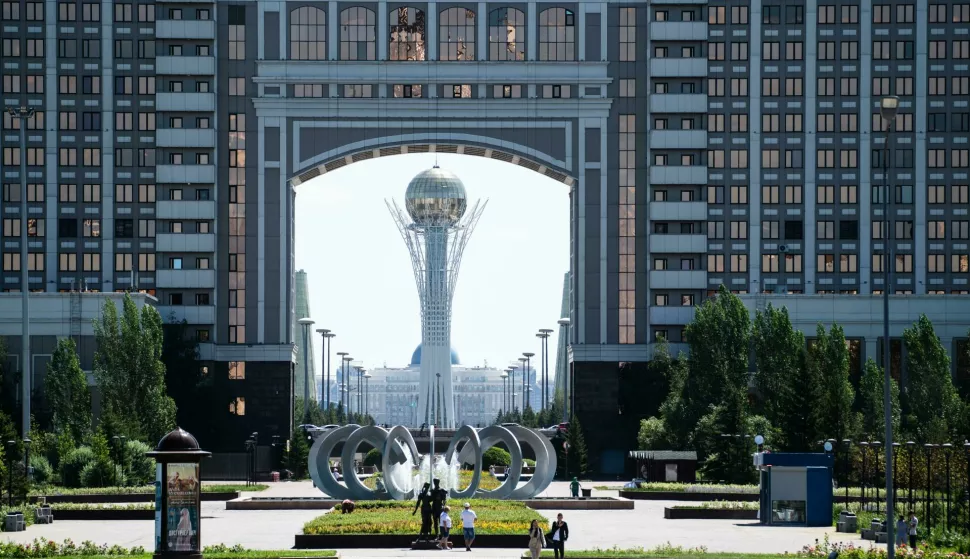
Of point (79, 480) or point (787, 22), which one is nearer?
point (79, 480)

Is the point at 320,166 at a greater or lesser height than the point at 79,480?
greater

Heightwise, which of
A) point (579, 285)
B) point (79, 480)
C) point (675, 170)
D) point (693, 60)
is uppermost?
point (693, 60)

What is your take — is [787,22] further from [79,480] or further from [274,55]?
[79,480]

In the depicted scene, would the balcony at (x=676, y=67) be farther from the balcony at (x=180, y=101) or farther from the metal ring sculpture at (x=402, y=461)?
the metal ring sculpture at (x=402, y=461)

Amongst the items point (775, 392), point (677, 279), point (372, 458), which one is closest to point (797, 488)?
point (775, 392)

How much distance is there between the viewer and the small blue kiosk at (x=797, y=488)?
66.8 meters

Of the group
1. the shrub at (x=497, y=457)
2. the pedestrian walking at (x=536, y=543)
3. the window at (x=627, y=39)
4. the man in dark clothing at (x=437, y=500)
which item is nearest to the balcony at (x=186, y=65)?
the window at (x=627, y=39)

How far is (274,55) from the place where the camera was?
396 feet

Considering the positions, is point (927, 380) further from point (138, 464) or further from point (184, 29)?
point (184, 29)

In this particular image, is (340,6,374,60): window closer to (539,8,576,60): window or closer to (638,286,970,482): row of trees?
(539,8,576,60): window

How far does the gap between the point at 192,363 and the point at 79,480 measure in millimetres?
31640

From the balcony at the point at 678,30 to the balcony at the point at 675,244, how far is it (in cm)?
1433

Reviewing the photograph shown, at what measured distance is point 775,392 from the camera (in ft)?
359

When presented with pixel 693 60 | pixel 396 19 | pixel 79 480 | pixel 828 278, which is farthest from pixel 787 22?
pixel 79 480
